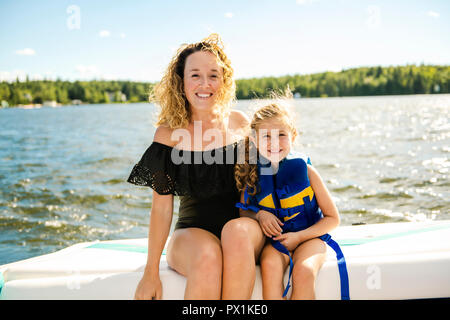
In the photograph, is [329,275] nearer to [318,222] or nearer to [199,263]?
[318,222]

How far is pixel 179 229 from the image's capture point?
2.31m

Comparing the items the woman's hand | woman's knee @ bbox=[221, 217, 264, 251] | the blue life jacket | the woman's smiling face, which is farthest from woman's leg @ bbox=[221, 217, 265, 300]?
the woman's smiling face

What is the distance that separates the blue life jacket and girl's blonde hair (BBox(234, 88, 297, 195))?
0.05 m

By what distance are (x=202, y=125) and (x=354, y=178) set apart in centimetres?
641

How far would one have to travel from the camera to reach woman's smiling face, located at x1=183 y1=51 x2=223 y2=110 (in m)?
2.36

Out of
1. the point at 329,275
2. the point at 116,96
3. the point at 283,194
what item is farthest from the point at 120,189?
the point at 116,96

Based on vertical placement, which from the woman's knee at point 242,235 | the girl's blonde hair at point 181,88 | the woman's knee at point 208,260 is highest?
the girl's blonde hair at point 181,88

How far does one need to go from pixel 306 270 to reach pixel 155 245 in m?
0.79

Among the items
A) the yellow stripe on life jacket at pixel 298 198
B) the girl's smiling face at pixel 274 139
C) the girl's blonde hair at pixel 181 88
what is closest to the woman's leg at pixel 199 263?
the yellow stripe on life jacket at pixel 298 198

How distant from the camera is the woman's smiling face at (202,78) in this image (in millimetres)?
2357

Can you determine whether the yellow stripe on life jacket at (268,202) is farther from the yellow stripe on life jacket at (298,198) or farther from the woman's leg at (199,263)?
the woman's leg at (199,263)
